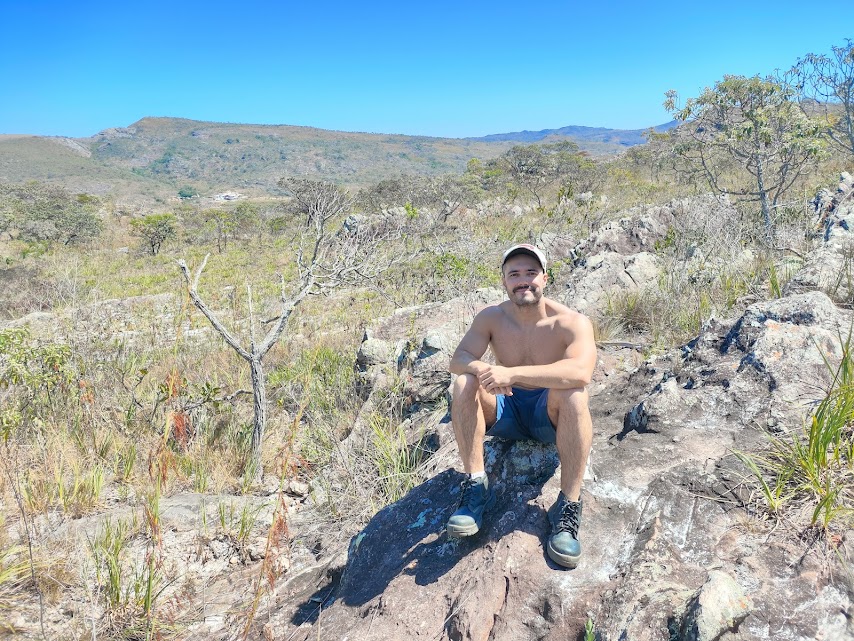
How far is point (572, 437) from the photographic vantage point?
2.07m

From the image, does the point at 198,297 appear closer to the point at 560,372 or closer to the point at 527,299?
the point at 527,299

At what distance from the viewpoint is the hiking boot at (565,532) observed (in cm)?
188

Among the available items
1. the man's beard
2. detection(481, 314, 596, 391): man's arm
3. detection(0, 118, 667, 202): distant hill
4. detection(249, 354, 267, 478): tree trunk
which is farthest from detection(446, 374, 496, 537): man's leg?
detection(0, 118, 667, 202): distant hill

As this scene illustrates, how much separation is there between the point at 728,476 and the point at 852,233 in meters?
3.24

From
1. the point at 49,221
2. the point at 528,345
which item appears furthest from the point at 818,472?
the point at 49,221

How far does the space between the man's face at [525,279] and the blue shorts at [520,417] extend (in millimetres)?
417

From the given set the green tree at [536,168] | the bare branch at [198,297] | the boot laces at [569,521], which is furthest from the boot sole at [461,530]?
the green tree at [536,168]

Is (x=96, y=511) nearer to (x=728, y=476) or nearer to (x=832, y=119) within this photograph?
(x=728, y=476)

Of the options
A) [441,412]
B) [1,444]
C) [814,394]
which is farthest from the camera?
[441,412]

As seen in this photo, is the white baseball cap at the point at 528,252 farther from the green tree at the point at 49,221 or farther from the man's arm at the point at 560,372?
the green tree at the point at 49,221

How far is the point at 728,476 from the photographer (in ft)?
6.79

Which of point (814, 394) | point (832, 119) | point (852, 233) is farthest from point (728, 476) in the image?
point (832, 119)

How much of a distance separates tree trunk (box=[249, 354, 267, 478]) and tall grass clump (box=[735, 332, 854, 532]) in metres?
2.87

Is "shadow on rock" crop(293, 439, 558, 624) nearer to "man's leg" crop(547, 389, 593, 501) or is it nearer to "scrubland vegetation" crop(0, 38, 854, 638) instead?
"man's leg" crop(547, 389, 593, 501)
